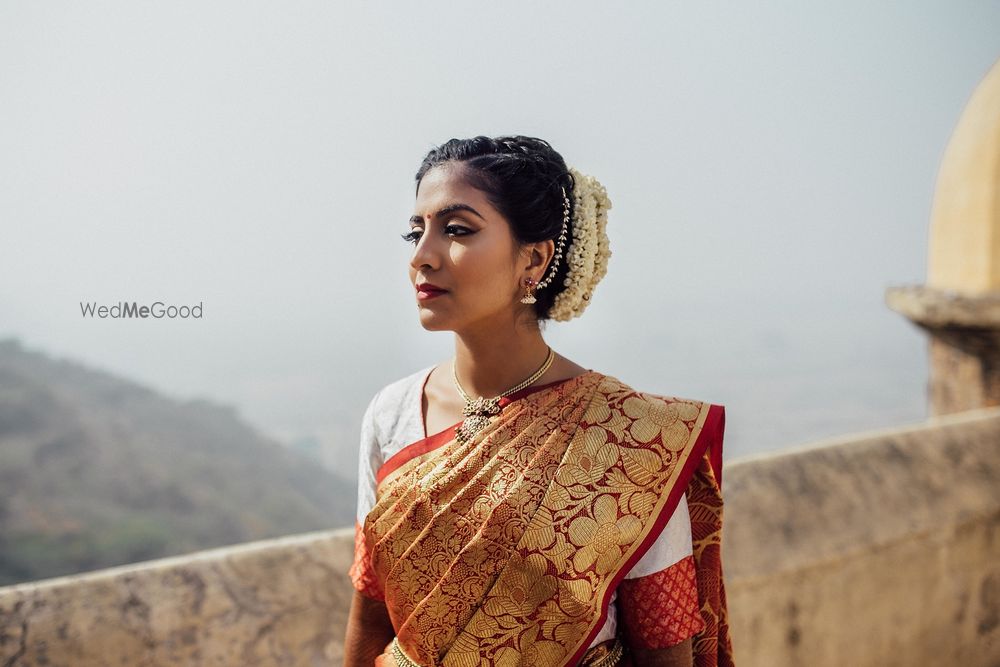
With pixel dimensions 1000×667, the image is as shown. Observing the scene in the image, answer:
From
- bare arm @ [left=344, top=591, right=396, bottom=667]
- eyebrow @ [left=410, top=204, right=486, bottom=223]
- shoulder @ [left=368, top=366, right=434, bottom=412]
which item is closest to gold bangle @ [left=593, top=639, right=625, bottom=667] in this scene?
bare arm @ [left=344, top=591, right=396, bottom=667]

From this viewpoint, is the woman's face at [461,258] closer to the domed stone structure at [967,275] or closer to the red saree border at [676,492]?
the red saree border at [676,492]

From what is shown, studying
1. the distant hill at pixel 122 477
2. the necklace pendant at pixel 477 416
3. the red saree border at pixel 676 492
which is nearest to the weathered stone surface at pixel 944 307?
the red saree border at pixel 676 492

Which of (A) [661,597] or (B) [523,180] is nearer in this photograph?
(A) [661,597]

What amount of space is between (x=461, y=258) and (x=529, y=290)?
195 mm

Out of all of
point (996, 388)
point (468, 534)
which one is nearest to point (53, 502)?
point (996, 388)

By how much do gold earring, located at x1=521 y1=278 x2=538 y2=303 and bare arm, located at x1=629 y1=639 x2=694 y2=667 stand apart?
77 cm

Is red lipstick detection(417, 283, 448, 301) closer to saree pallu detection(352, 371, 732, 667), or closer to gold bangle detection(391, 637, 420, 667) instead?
saree pallu detection(352, 371, 732, 667)

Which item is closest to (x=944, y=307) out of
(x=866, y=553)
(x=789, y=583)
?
(x=866, y=553)

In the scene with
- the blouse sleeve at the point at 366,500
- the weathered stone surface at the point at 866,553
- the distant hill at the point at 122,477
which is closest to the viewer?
the blouse sleeve at the point at 366,500

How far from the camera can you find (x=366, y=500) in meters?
1.87

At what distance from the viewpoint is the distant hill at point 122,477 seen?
888 inches

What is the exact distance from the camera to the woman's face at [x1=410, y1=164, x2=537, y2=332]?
166 cm

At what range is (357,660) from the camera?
1888 millimetres

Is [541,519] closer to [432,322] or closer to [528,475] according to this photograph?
[528,475]
